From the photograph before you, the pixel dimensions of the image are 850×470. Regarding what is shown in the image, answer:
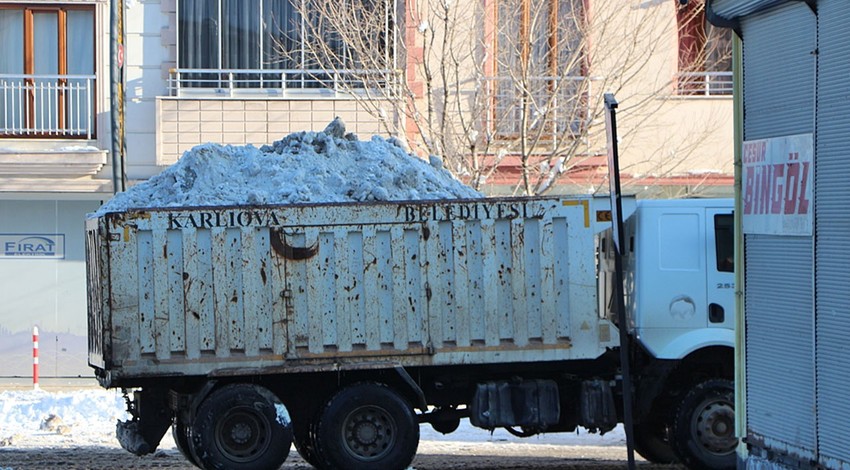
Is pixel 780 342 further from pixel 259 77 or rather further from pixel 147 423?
pixel 259 77

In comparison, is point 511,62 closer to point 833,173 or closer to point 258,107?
point 258,107

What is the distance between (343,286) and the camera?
394 inches

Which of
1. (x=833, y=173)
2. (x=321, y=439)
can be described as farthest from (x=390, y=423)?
(x=833, y=173)

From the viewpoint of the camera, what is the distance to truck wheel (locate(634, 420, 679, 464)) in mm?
11195

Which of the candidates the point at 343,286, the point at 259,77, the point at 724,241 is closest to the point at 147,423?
the point at 343,286

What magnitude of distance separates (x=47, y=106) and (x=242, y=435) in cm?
1209

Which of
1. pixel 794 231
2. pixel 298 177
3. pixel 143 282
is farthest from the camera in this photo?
pixel 298 177

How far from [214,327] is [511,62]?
9.23 m

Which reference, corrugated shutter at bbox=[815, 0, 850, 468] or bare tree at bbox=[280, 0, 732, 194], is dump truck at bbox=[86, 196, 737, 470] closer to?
corrugated shutter at bbox=[815, 0, 850, 468]

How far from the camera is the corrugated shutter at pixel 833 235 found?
251 inches

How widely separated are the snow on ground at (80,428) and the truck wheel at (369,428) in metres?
2.98

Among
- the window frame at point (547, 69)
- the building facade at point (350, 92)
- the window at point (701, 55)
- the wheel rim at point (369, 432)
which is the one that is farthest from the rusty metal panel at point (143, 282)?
the window at point (701, 55)

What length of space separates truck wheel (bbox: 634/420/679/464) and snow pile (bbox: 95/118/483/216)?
2.69 m

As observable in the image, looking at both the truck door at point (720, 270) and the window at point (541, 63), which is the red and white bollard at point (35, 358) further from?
the truck door at point (720, 270)
